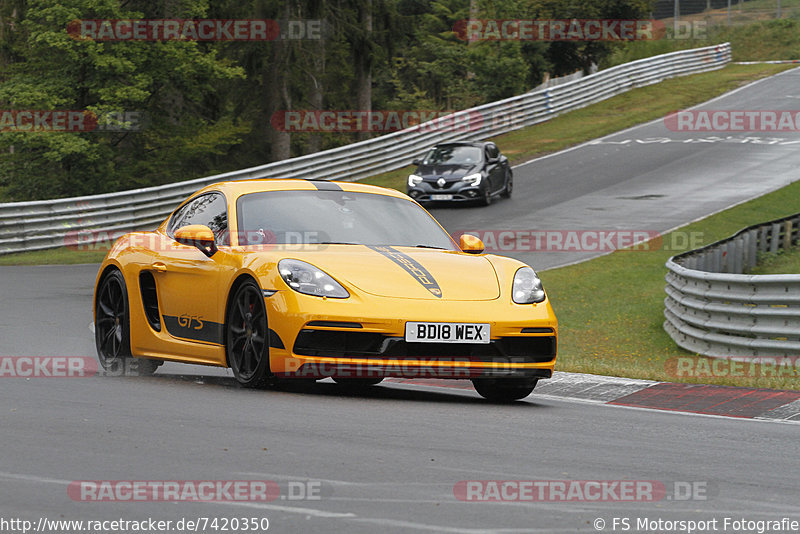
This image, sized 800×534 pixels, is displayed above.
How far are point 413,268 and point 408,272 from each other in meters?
0.10

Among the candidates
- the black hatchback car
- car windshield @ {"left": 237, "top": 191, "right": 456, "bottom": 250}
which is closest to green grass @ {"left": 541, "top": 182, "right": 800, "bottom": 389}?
car windshield @ {"left": 237, "top": 191, "right": 456, "bottom": 250}

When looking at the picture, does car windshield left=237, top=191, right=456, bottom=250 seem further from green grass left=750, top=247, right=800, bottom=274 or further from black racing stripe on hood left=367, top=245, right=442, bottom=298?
green grass left=750, top=247, right=800, bottom=274

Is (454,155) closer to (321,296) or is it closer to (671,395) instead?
(671,395)

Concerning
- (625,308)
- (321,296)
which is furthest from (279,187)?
(625,308)

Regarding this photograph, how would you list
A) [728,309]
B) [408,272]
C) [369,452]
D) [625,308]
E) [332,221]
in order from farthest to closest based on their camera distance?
[625,308] → [728,309] → [332,221] → [408,272] → [369,452]

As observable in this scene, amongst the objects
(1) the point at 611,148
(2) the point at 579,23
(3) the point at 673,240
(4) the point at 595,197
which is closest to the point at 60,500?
(3) the point at 673,240

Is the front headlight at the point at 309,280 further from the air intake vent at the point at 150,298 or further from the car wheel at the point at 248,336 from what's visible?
the air intake vent at the point at 150,298

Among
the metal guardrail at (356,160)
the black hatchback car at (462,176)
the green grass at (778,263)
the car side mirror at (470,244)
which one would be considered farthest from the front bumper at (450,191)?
the car side mirror at (470,244)

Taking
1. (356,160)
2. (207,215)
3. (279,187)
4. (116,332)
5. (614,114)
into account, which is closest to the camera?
(279,187)

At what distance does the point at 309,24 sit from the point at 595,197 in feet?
41.9

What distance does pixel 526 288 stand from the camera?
813 cm

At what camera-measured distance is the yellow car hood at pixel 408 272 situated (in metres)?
7.71

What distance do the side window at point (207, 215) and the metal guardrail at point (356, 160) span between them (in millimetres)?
15619

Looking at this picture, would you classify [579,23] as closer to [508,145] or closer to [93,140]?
[508,145]
